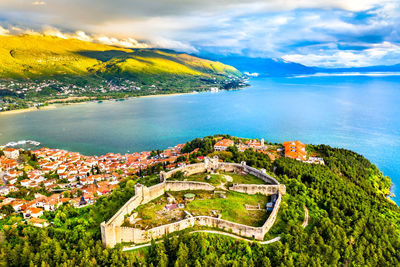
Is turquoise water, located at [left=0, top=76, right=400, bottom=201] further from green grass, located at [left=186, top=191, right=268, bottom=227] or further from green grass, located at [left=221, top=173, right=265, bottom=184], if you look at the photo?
green grass, located at [left=186, top=191, right=268, bottom=227]

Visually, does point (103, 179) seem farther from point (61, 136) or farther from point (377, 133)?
point (377, 133)

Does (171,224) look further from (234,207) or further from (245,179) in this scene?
(245,179)

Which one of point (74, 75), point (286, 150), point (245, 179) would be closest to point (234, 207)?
point (245, 179)

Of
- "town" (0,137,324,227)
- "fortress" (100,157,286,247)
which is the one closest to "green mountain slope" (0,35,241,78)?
"town" (0,137,324,227)

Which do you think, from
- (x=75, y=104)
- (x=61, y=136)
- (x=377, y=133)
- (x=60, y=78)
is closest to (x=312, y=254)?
(x=377, y=133)

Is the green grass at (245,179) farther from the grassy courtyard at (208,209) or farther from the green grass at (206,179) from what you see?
the grassy courtyard at (208,209)

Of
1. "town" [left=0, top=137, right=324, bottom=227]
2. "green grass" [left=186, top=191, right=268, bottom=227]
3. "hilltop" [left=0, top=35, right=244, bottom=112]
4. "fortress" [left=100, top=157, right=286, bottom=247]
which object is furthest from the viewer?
"hilltop" [left=0, top=35, right=244, bottom=112]
